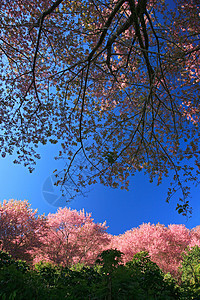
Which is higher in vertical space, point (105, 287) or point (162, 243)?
point (162, 243)

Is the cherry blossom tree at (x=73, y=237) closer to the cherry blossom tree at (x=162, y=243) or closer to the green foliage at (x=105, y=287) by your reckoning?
the cherry blossom tree at (x=162, y=243)

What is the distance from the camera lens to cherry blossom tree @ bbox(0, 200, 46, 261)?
12.8 m

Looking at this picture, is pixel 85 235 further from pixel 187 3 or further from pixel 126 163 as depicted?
pixel 187 3

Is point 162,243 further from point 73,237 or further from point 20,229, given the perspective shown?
point 20,229

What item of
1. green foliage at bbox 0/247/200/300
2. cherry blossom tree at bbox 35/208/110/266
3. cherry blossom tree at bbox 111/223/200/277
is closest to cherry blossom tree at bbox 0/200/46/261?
cherry blossom tree at bbox 35/208/110/266

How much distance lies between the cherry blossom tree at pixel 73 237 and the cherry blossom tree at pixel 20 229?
1320 mm

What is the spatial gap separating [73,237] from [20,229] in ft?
15.9

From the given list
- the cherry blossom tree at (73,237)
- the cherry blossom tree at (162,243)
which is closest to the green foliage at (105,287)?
the cherry blossom tree at (162,243)

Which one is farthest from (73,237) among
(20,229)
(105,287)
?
(105,287)

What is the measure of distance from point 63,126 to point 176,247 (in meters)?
14.5

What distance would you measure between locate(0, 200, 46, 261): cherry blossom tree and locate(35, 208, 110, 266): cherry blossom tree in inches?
52.0

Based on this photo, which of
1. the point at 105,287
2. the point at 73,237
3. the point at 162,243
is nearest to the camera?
the point at 105,287

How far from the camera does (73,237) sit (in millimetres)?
16453

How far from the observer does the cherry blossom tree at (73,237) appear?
15422mm
